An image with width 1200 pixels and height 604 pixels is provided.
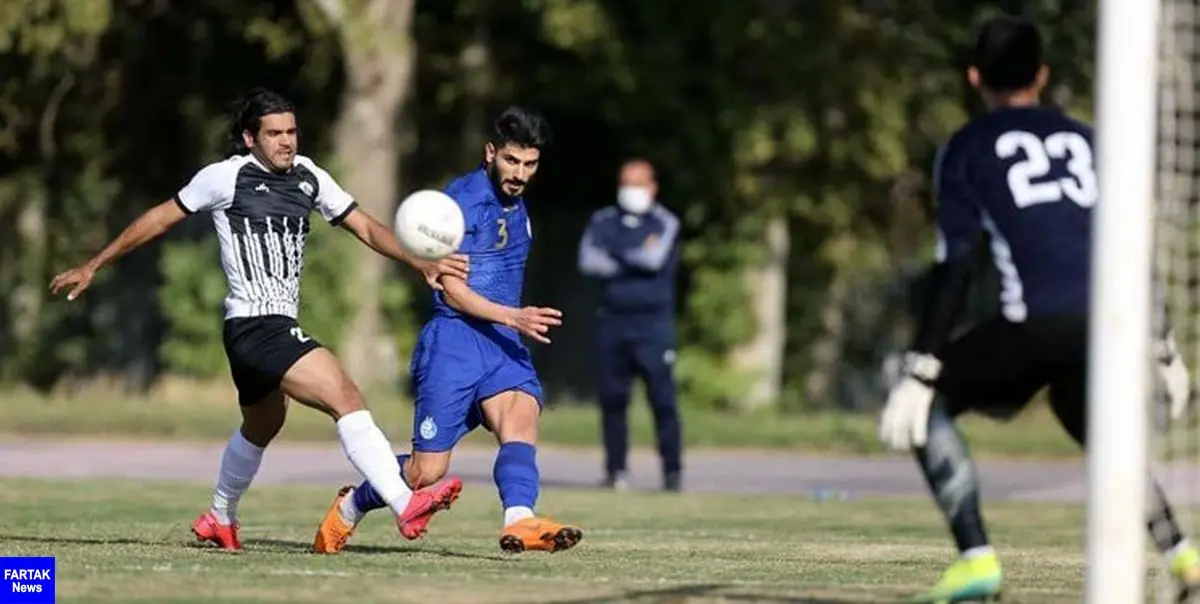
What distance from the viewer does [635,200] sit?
19.9 meters

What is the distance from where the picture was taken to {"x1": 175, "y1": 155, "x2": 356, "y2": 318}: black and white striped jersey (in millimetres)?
11578

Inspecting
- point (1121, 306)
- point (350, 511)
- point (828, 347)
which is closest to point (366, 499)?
point (350, 511)

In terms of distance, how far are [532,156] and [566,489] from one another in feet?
23.9

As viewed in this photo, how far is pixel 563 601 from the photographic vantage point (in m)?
9.11

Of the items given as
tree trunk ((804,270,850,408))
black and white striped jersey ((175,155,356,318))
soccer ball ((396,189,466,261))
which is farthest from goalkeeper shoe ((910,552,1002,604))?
tree trunk ((804,270,850,408))

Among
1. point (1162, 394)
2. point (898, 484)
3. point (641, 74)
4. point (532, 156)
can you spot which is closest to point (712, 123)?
point (641, 74)

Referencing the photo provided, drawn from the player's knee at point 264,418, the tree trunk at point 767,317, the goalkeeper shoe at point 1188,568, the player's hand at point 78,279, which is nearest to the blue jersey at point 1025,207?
the goalkeeper shoe at point 1188,568

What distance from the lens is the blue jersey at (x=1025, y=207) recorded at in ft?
29.1

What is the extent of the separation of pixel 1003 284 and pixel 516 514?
3.34m

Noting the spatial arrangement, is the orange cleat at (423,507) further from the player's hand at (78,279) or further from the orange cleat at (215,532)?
the player's hand at (78,279)

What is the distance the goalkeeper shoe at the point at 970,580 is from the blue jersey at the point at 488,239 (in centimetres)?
367

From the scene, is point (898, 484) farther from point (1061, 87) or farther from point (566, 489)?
point (1061, 87)

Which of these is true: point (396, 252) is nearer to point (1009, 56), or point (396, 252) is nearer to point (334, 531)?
point (334, 531)

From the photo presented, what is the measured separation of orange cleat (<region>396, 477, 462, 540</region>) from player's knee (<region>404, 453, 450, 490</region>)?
0.65 metres
